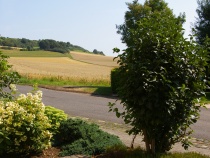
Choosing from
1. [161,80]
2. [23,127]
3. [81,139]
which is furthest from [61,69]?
[161,80]

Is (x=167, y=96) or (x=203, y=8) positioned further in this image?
(x=203, y=8)

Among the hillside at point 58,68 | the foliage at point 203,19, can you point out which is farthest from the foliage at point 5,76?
the hillside at point 58,68

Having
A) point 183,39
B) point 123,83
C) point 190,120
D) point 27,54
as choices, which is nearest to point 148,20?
point 183,39

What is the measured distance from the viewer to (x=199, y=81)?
16.7 feet

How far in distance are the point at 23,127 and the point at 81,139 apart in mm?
1096

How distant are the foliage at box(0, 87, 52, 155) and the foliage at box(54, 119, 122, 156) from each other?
47cm

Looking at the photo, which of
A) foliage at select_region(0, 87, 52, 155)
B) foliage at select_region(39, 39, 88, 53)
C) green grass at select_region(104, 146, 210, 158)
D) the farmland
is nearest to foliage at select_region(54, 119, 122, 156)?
green grass at select_region(104, 146, 210, 158)

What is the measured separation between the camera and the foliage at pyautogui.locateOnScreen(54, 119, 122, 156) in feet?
18.3

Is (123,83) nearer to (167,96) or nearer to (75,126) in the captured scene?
(167,96)

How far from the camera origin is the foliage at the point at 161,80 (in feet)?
15.7

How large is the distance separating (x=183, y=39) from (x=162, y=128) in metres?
1.39

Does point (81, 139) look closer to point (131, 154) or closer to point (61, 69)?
point (131, 154)

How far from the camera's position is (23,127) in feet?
17.3

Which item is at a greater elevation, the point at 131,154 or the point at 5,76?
the point at 5,76
